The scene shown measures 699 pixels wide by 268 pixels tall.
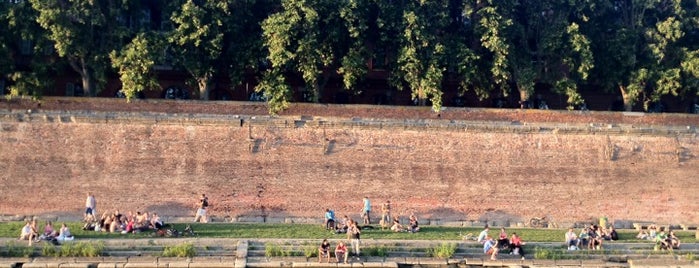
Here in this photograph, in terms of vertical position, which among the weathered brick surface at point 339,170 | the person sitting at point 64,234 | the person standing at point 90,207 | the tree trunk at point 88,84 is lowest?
the person sitting at point 64,234

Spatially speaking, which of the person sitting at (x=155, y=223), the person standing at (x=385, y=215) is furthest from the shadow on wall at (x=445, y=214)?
the person sitting at (x=155, y=223)

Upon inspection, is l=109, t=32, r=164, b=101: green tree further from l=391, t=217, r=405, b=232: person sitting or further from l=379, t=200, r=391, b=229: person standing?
l=391, t=217, r=405, b=232: person sitting

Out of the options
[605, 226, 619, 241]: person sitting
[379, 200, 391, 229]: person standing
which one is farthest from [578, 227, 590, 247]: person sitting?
[379, 200, 391, 229]: person standing

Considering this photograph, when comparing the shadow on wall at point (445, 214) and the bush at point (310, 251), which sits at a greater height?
the shadow on wall at point (445, 214)

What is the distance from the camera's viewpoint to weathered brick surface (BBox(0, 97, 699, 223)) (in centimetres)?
3206

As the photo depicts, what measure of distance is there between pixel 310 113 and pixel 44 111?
439 inches

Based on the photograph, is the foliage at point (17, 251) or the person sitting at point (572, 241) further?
the person sitting at point (572, 241)

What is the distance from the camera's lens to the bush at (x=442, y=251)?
86.6 feet

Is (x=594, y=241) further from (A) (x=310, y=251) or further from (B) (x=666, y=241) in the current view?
(A) (x=310, y=251)

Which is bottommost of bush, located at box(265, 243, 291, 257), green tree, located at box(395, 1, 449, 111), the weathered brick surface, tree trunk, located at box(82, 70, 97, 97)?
bush, located at box(265, 243, 291, 257)

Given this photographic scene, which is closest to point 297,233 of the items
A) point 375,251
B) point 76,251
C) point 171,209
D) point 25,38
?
point 375,251

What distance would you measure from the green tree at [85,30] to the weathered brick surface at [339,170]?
13.9 feet

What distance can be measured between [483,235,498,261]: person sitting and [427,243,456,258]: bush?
110 cm

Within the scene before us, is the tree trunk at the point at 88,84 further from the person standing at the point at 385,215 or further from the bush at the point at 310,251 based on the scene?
the bush at the point at 310,251
